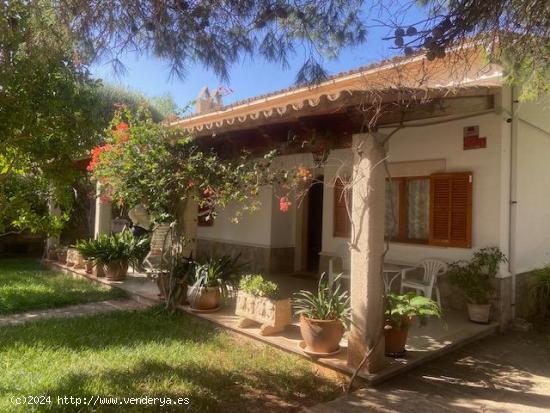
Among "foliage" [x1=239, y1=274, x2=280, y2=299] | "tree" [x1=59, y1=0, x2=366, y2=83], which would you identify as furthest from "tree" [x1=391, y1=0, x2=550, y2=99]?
"foliage" [x1=239, y1=274, x2=280, y2=299]

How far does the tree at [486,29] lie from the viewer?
416 cm

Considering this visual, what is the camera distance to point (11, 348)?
5.39 meters

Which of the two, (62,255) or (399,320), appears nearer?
(399,320)

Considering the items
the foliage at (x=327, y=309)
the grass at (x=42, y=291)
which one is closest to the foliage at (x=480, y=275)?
the foliage at (x=327, y=309)

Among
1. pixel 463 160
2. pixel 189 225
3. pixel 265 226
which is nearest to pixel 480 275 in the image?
A: pixel 463 160

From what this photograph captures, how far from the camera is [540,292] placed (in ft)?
25.1

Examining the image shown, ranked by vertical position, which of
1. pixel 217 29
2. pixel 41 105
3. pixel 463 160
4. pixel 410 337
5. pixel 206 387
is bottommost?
pixel 206 387

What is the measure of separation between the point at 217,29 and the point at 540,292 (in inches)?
275

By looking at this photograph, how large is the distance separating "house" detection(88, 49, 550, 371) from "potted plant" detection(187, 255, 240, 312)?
6.50 feet

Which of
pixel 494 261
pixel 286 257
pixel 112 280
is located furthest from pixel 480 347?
pixel 112 280

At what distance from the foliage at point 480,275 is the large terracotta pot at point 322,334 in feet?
8.84

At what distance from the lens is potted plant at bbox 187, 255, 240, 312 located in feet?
23.2

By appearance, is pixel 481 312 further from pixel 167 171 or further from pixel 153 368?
pixel 167 171

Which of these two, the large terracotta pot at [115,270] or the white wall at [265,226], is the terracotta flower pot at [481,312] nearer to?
the white wall at [265,226]
